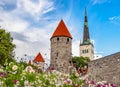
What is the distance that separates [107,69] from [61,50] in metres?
27.5

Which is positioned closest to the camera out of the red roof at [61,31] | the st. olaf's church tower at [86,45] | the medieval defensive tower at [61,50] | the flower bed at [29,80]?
the flower bed at [29,80]

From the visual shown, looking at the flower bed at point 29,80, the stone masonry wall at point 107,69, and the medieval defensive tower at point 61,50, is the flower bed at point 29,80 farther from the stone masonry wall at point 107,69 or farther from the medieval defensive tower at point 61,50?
the medieval defensive tower at point 61,50

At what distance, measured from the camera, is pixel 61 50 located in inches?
1769

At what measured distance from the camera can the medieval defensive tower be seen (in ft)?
145

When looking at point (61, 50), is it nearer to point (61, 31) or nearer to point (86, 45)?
point (61, 31)

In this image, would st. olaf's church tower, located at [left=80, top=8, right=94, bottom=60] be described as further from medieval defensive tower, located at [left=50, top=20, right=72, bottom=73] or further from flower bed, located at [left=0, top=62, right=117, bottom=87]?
flower bed, located at [left=0, top=62, right=117, bottom=87]

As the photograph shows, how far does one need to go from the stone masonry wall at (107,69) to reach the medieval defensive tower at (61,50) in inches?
928

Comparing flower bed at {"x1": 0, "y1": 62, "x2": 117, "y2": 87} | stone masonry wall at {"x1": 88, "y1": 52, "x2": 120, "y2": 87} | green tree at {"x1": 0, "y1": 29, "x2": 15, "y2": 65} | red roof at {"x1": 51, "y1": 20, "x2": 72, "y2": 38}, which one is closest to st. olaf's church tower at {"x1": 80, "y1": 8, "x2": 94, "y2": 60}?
red roof at {"x1": 51, "y1": 20, "x2": 72, "y2": 38}

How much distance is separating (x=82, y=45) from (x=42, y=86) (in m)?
86.1

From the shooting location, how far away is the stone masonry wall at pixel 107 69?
16672 millimetres

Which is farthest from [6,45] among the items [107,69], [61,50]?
[61,50]

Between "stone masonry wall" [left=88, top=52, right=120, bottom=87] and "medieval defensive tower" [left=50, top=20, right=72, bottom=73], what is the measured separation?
23574 mm

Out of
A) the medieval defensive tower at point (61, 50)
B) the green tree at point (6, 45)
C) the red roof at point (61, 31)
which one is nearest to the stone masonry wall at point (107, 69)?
the green tree at point (6, 45)

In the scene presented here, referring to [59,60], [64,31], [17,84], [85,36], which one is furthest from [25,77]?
[85,36]
